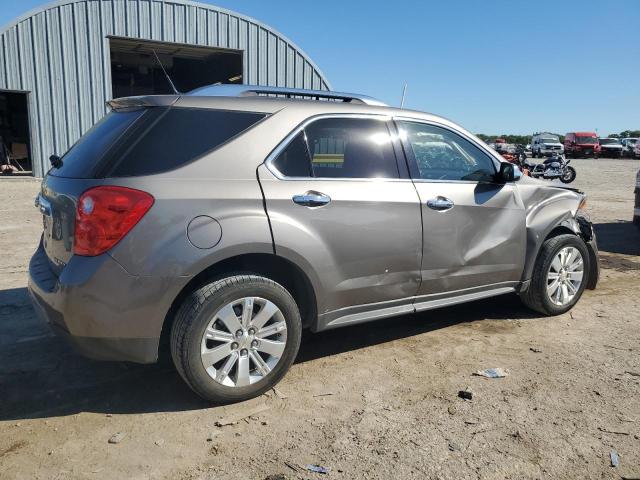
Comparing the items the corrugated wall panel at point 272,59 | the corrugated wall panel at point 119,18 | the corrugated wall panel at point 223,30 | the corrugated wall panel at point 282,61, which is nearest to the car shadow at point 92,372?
the corrugated wall panel at point 119,18

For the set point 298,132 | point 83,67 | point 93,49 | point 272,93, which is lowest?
point 298,132

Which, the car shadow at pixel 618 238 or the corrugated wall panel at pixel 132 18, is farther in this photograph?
the corrugated wall panel at pixel 132 18

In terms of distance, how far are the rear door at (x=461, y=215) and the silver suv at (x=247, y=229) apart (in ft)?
0.05

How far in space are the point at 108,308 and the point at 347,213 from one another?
1.49 m

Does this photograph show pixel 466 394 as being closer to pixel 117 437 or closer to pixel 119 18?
pixel 117 437

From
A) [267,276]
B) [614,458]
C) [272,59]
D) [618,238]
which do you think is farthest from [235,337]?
[272,59]

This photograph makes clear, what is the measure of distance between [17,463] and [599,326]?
4.24m

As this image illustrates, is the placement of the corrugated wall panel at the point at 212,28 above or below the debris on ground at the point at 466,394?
above

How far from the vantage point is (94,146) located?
3.10 metres

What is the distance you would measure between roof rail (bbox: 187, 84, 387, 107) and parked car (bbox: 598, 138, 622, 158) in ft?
144

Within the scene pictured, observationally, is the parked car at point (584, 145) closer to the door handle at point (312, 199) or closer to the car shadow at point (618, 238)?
the car shadow at point (618, 238)

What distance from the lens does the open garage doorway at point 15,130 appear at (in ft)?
67.0

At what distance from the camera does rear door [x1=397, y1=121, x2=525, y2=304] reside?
3760 mm

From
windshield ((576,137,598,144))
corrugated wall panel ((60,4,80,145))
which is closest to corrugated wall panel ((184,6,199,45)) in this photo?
corrugated wall panel ((60,4,80,145))
